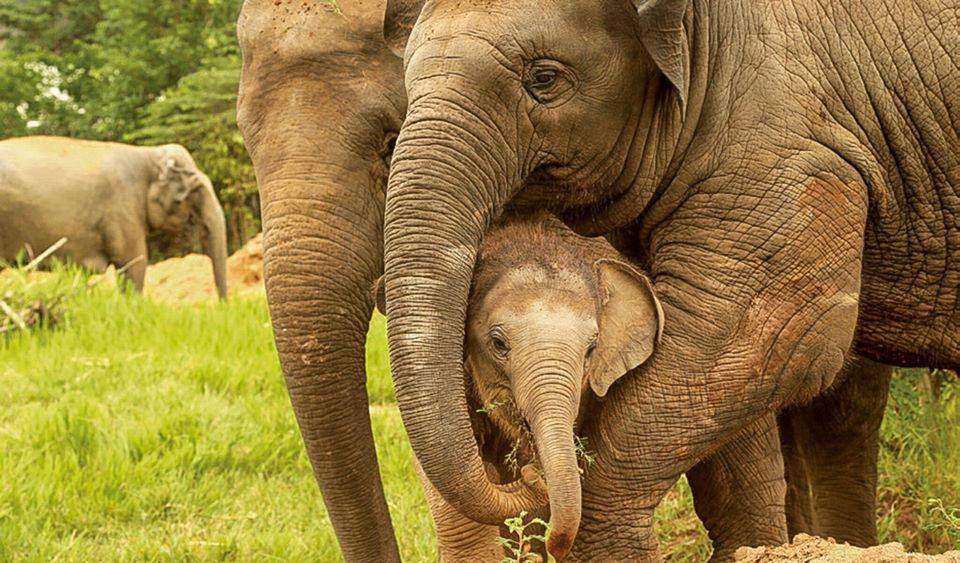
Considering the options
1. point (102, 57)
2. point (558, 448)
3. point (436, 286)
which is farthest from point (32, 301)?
point (102, 57)

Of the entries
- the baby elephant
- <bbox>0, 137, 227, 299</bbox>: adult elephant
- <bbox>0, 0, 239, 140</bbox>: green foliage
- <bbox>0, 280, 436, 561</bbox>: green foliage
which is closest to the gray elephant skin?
<bbox>0, 280, 436, 561</bbox>: green foliage

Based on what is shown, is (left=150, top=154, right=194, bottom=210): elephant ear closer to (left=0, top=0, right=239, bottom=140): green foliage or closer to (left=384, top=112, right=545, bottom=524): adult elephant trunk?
(left=0, top=0, right=239, bottom=140): green foliage

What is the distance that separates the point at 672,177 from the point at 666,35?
436 mm

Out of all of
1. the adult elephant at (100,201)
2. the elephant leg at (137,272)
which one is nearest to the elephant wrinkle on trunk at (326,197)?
the adult elephant at (100,201)

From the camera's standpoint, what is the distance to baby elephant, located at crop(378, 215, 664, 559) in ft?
11.7

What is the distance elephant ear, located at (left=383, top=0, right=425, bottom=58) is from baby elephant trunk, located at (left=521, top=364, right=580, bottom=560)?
54.1 inches

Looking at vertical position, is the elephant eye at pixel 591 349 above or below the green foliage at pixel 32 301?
below

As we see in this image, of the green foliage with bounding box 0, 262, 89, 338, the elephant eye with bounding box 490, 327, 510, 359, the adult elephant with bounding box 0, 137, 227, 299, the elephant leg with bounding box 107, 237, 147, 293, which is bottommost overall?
the elephant eye with bounding box 490, 327, 510, 359

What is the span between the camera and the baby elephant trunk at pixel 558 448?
3.44 meters

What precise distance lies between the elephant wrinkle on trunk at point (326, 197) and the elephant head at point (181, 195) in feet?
35.9

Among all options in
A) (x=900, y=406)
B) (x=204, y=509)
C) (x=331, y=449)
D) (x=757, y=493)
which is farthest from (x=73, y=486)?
Answer: (x=900, y=406)

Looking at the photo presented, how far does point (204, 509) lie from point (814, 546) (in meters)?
3.50

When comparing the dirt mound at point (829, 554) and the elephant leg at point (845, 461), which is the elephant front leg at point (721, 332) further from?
the elephant leg at point (845, 461)

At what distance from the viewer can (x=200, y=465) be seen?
22.6ft
